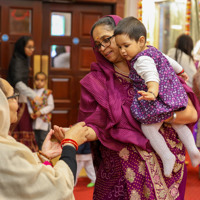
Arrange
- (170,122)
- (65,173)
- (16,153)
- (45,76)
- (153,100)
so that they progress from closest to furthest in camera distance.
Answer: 1. (16,153)
2. (65,173)
3. (153,100)
4. (170,122)
5. (45,76)

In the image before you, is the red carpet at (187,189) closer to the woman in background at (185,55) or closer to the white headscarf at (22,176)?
the woman in background at (185,55)

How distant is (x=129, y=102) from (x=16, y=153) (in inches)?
A: 37.2

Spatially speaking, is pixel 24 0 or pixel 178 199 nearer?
pixel 178 199

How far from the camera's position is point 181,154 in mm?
2488

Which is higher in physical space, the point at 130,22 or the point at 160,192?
the point at 130,22

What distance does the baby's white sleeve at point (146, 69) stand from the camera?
2152mm

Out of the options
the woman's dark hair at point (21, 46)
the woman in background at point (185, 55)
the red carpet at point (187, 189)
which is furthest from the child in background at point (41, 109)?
the woman in background at point (185, 55)

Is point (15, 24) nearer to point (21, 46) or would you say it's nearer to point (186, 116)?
point (21, 46)

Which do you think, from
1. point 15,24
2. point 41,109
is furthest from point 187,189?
point 15,24

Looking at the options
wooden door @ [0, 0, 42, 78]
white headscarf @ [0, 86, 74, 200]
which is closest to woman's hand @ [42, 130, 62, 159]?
white headscarf @ [0, 86, 74, 200]

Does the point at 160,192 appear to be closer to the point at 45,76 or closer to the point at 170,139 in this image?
the point at 170,139

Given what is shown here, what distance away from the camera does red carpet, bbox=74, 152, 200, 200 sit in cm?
436

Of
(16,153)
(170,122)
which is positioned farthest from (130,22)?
(16,153)

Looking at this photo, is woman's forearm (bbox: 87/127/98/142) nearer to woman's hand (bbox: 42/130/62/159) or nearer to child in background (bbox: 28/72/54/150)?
woman's hand (bbox: 42/130/62/159)
